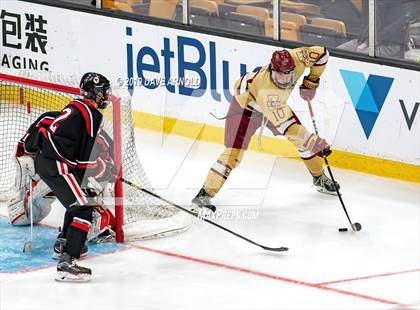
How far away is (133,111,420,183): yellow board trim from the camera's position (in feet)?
30.4

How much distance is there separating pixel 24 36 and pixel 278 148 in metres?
2.48

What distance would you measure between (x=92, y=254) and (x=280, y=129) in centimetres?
147

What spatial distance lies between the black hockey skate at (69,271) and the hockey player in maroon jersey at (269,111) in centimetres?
138

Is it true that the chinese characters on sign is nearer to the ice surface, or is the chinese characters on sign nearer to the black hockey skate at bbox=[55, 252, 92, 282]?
the ice surface

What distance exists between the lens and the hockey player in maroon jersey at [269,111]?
8422 millimetres

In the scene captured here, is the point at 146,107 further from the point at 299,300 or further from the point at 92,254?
the point at 299,300

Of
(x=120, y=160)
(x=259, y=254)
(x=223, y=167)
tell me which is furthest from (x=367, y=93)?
(x=120, y=160)

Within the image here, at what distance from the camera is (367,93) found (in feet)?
30.6

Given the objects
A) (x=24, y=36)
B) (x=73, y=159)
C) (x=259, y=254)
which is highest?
(x=73, y=159)

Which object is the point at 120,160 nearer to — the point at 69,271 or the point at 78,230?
the point at 78,230

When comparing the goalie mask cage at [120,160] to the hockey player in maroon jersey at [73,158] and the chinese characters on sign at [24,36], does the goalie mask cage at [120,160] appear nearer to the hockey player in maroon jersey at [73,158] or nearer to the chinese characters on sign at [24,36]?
the hockey player in maroon jersey at [73,158]

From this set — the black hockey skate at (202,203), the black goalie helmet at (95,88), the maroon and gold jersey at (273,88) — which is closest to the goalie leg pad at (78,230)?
the black goalie helmet at (95,88)

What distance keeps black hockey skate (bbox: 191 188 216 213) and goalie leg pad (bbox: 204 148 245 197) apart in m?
0.06

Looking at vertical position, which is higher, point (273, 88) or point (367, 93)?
point (273, 88)
